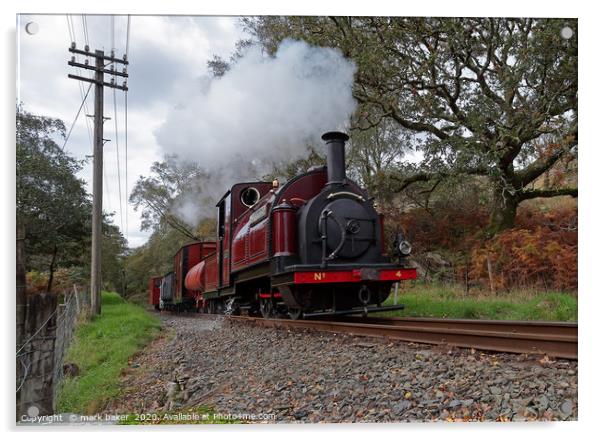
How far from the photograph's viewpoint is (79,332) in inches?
215

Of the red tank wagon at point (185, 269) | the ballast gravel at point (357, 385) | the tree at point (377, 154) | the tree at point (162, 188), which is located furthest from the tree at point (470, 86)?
the red tank wagon at point (185, 269)

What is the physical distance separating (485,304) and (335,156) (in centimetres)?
286

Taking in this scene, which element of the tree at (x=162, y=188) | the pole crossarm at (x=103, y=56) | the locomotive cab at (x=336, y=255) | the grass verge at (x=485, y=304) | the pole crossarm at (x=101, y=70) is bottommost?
the grass verge at (x=485, y=304)

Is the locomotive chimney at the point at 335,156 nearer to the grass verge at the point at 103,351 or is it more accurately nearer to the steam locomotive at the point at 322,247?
the steam locomotive at the point at 322,247

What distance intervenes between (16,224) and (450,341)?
12.6 ft

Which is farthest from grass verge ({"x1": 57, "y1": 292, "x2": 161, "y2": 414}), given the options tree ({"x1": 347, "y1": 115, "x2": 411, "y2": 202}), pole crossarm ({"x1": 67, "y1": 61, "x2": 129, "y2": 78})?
tree ({"x1": 347, "y1": 115, "x2": 411, "y2": 202})

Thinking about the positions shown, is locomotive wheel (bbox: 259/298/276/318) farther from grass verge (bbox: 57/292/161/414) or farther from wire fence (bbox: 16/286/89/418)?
wire fence (bbox: 16/286/89/418)

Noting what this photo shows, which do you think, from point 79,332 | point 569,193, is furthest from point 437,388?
point 79,332

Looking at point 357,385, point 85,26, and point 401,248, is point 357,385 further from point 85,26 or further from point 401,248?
point 85,26

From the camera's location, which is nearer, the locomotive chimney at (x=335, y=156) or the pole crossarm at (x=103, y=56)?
the pole crossarm at (x=103, y=56)

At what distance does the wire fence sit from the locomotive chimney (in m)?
3.55

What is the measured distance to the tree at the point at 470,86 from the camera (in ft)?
16.3

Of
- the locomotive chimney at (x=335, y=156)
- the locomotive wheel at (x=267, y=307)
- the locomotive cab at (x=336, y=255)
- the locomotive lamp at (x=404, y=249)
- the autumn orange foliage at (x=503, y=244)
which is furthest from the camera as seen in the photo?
the locomotive wheel at (x=267, y=307)

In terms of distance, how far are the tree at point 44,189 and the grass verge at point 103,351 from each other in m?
0.87
